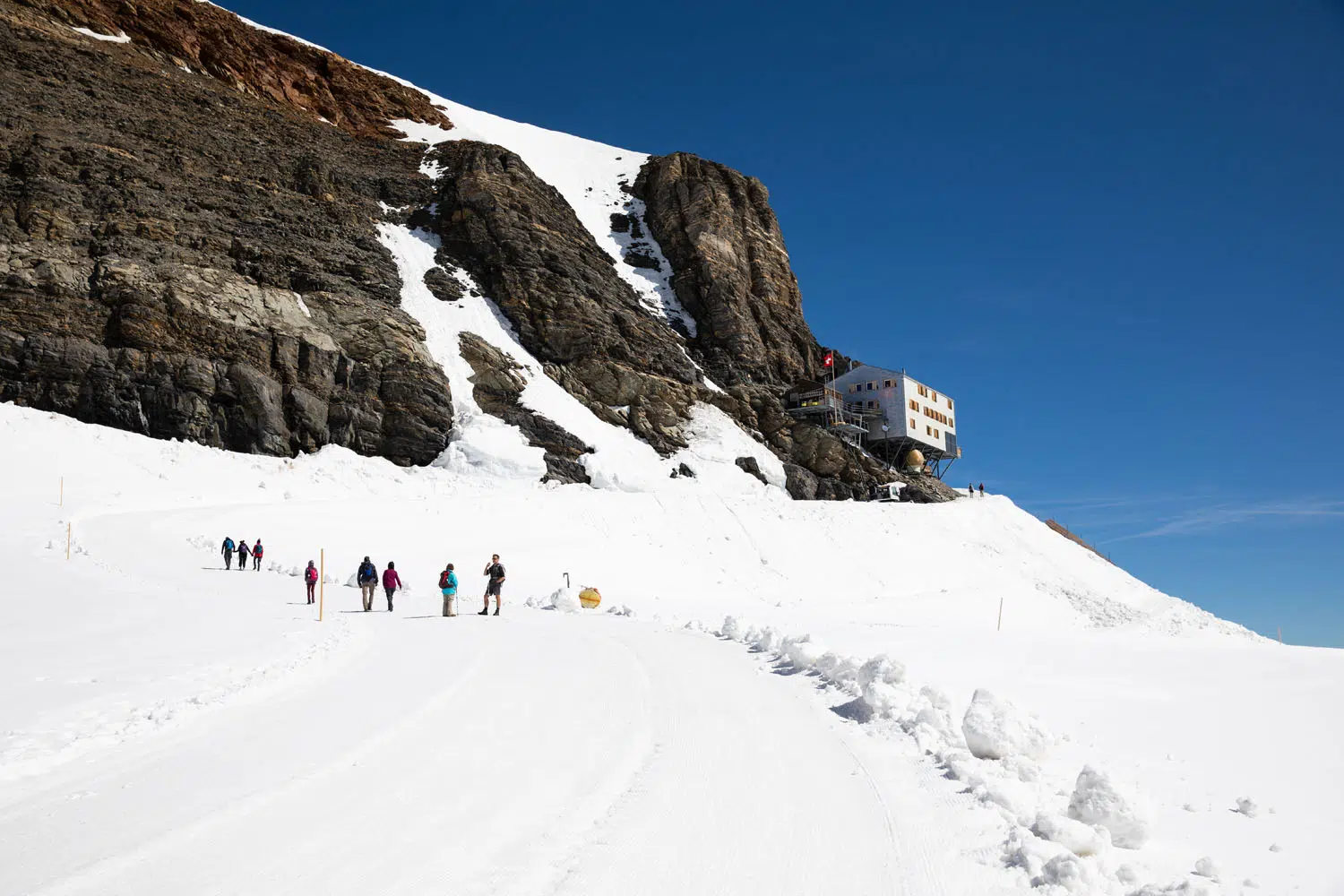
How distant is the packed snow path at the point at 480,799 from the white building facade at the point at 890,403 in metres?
62.6

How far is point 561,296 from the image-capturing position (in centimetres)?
5909

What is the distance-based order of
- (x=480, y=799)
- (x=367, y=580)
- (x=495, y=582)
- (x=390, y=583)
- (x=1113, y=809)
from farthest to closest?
(x=390, y=583)
(x=495, y=582)
(x=367, y=580)
(x=480, y=799)
(x=1113, y=809)

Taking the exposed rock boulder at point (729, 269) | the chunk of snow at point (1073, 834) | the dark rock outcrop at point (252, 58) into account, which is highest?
the dark rock outcrop at point (252, 58)

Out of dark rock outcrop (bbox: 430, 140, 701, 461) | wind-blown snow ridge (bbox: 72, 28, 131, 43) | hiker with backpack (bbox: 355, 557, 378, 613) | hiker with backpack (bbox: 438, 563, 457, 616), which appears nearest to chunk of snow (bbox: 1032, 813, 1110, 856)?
hiker with backpack (bbox: 438, 563, 457, 616)

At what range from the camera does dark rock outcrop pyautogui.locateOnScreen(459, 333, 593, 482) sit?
4619 cm

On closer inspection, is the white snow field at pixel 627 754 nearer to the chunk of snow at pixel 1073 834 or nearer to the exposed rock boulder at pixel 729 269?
the chunk of snow at pixel 1073 834

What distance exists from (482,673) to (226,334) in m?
36.8

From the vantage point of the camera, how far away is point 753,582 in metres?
36.8

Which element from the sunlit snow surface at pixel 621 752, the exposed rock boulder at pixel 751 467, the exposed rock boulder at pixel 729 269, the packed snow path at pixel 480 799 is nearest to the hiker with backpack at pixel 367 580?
the sunlit snow surface at pixel 621 752

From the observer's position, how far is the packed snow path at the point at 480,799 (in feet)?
16.0

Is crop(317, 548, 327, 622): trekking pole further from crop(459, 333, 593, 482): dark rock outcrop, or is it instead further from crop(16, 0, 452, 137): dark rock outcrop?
crop(16, 0, 452, 137): dark rock outcrop

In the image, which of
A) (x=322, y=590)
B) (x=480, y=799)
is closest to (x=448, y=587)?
(x=322, y=590)

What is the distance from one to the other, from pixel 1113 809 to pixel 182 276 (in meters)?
47.4

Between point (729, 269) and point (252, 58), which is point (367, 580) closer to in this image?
point (729, 269)
